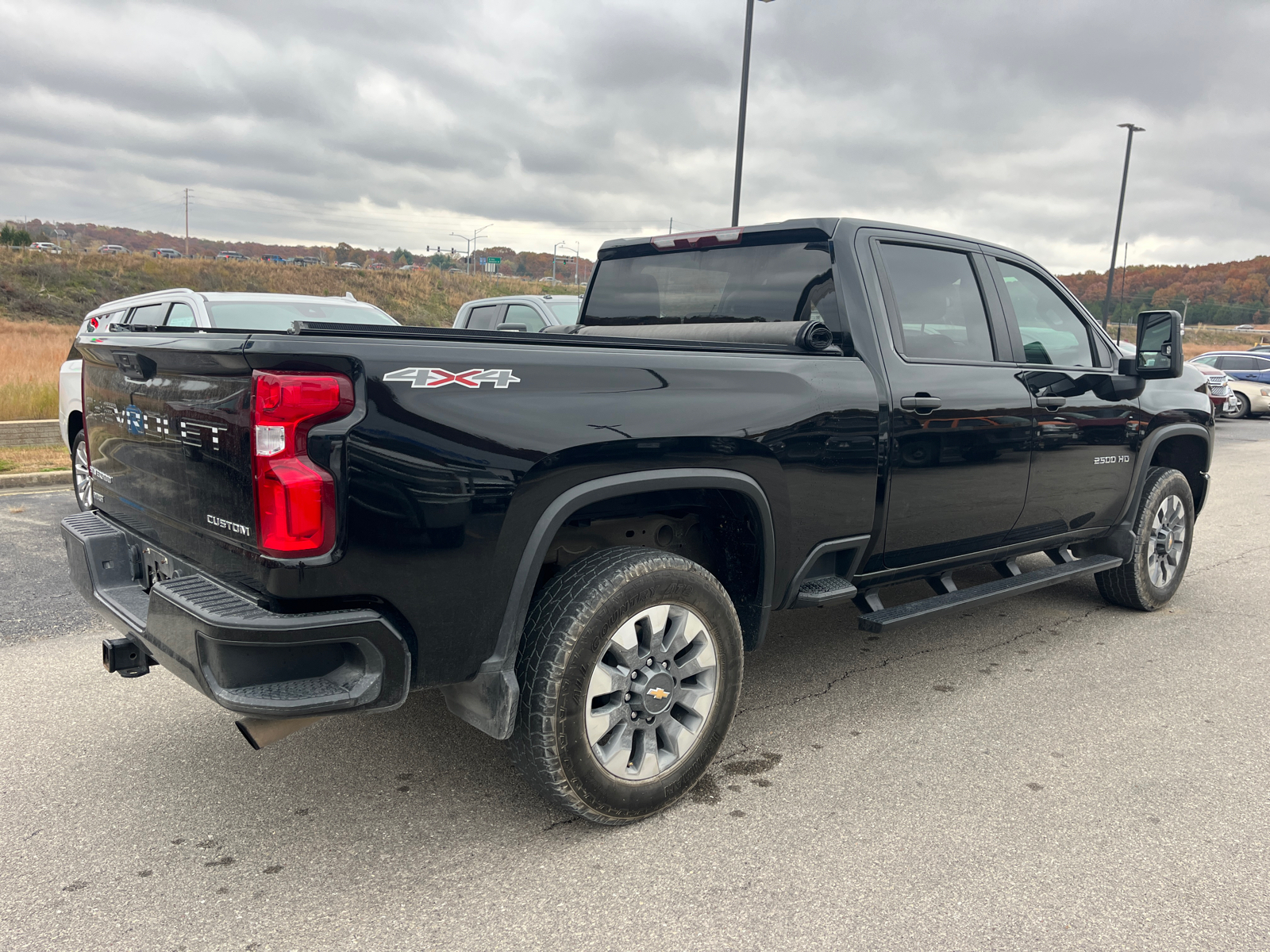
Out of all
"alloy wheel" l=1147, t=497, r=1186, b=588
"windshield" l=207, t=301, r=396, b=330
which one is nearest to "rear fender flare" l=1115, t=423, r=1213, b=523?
"alloy wheel" l=1147, t=497, r=1186, b=588

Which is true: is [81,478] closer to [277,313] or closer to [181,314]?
[277,313]

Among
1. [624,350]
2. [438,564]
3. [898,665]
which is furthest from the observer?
[898,665]

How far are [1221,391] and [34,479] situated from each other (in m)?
22.9

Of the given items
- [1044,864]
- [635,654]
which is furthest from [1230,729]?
[635,654]

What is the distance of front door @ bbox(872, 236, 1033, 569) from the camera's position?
3.74 metres

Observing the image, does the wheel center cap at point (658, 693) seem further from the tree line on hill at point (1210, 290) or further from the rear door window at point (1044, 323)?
the tree line on hill at point (1210, 290)

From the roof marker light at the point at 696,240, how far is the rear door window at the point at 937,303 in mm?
670

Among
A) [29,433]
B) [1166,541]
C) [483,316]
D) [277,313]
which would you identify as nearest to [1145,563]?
[1166,541]

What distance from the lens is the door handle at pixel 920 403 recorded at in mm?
3670

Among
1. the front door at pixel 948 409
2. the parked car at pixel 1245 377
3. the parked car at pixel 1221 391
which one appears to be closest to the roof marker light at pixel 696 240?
the front door at pixel 948 409

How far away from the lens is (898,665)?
14.9ft

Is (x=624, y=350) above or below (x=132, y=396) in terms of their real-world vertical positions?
above

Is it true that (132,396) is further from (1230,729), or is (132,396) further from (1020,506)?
(1230,729)

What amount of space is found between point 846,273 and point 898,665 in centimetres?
195
